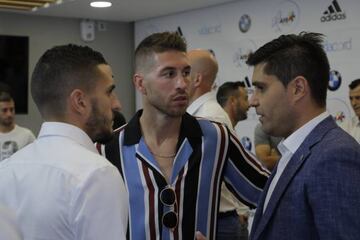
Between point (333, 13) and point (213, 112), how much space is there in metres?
2.84

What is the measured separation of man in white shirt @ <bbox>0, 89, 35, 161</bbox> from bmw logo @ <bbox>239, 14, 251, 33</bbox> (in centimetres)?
272

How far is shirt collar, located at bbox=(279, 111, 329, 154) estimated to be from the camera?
1.69 metres

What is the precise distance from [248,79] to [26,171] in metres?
4.96

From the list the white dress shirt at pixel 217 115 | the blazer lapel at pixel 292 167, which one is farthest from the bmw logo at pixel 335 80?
the blazer lapel at pixel 292 167

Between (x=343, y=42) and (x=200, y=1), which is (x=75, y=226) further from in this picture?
(x=200, y=1)

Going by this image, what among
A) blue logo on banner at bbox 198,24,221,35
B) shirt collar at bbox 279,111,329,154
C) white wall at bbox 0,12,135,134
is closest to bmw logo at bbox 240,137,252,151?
blue logo on banner at bbox 198,24,221,35

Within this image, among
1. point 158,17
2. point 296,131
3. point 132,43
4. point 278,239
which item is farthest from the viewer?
point 132,43

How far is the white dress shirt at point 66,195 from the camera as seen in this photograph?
1.43 m

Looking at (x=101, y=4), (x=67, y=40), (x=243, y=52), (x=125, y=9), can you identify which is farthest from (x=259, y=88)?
(x=67, y=40)

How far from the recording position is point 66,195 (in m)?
1.44

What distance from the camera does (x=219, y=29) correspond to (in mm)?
6672

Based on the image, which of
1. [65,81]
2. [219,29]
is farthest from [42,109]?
[219,29]

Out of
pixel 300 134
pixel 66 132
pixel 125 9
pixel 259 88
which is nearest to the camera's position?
pixel 66 132

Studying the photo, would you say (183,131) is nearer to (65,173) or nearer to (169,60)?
(169,60)
